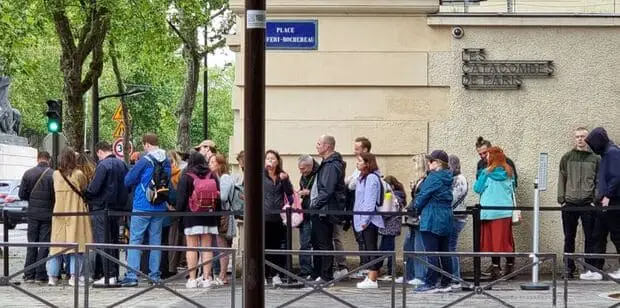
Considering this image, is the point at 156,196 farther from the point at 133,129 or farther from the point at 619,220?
the point at 133,129

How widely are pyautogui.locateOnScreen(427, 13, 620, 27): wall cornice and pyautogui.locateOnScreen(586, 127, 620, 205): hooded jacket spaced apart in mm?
1916

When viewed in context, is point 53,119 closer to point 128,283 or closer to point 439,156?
point 128,283

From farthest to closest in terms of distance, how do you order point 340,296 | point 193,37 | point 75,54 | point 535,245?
point 193,37 → point 75,54 → point 535,245 → point 340,296

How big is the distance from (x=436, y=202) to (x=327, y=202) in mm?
1550

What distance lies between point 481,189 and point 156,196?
170 inches

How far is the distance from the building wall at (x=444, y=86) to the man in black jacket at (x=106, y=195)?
7.35 ft

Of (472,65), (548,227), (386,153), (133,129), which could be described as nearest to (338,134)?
(386,153)

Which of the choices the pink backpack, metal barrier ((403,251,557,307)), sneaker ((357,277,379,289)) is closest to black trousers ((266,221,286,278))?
the pink backpack

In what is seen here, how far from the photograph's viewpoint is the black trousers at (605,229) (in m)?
15.9

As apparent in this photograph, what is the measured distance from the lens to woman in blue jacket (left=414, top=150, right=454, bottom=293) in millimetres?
15102

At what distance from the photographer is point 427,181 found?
1515 cm

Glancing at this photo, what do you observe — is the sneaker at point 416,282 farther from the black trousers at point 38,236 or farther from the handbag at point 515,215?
the black trousers at point 38,236

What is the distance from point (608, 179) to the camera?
622 inches

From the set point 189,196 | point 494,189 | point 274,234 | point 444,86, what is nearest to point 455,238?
point 494,189
